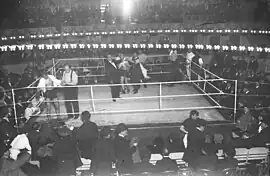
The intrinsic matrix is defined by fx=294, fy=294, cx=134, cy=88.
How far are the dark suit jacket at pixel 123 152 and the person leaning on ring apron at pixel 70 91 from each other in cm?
118

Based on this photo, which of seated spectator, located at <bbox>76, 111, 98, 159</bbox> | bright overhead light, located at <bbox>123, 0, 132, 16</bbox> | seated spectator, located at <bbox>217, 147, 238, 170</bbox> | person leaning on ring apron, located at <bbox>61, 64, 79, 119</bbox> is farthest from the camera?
bright overhead light, located at <bbox>123, 0, 132, 16</bbox>

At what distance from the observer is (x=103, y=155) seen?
2074 mm

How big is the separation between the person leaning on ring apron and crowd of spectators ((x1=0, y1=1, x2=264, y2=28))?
9.33ft

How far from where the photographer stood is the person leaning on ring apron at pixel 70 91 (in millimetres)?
3148

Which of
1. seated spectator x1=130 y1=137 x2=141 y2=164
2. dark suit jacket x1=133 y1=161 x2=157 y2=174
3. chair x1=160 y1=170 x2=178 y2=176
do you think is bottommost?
chair x1=160 y1=170 x2=178 y2=176

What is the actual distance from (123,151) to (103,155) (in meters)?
0.16

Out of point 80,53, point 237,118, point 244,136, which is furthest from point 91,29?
point 244,136

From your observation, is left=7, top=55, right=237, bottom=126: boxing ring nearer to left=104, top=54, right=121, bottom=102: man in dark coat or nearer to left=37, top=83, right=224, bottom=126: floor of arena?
left=37, top=83, right=224, bottom=126: floor of arena

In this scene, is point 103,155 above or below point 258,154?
above

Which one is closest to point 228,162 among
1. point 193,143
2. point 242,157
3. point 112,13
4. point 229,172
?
point 229,172

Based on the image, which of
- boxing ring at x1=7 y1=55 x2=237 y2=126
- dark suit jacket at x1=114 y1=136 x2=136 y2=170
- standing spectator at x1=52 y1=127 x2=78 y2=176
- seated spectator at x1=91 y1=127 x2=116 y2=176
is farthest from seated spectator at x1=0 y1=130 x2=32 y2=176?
boxing ring at x1=7 y1=55 x2=237 y2=126

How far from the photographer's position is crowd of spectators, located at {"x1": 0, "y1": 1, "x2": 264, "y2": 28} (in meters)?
5.69

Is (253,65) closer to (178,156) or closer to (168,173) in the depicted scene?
(178,156)

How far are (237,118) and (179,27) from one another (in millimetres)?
3622
